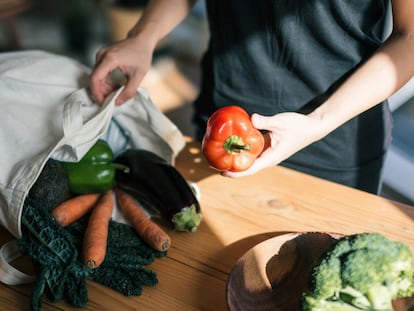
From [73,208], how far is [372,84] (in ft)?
2.15

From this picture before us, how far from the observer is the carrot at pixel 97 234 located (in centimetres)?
90

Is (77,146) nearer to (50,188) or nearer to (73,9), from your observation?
(50,188)

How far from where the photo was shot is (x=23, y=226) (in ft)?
3.07

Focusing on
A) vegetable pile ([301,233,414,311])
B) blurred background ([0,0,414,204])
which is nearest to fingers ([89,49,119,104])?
vegetable pile ([301,233,414,311])

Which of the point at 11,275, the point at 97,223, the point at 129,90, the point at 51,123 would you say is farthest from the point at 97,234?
the point at 129,90

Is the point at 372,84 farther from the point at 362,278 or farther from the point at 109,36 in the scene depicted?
the point at 109,36

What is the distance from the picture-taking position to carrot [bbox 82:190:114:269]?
0.90 metres

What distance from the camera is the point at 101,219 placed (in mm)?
990

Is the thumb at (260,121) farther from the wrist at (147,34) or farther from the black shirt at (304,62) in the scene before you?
the wrist at (147,34)

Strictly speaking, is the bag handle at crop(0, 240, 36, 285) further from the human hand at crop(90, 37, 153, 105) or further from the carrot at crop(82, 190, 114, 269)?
the human hand at crop(90, 37, 153, 105)

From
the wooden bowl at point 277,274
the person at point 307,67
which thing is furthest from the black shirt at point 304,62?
the wooden bowl at point 277,274

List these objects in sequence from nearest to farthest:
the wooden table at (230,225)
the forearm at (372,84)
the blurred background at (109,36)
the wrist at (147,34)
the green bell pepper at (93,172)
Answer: the wooden table at (230,225) → the forearm at (372,84) → the green bell pepper at (93,172) → the wrist at (147,34) → the blurred background at (109,36)

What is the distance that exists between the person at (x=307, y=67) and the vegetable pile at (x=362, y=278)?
26cm

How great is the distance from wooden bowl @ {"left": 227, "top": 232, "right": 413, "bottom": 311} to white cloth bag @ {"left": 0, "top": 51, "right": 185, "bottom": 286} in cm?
40
